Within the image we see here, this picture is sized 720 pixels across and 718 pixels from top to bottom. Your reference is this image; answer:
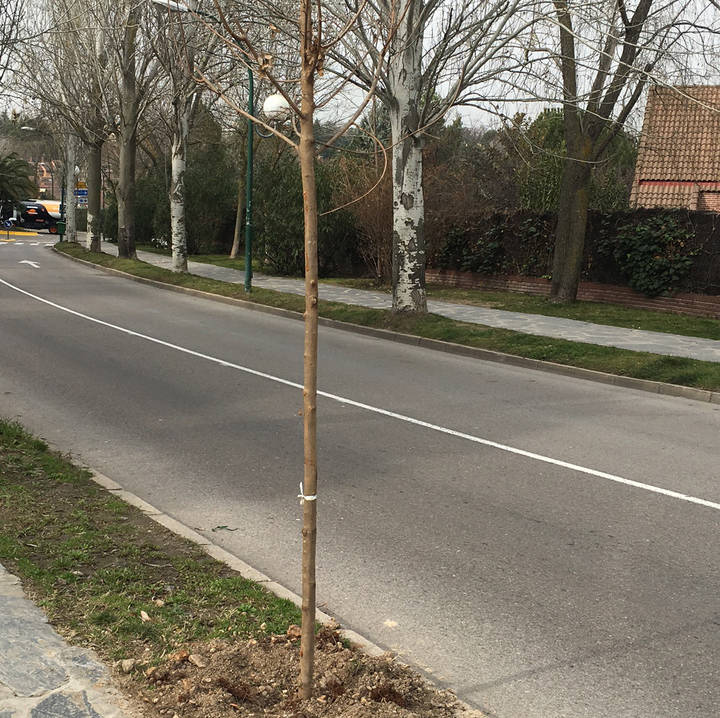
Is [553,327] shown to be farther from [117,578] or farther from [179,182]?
[117,578]

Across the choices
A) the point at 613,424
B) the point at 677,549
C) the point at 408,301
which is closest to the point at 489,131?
the point at 408,301

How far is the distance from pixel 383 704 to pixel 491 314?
17491 millimetres

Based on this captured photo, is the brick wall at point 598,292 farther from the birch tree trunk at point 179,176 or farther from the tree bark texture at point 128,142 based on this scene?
the tree bark texture at point 128,142

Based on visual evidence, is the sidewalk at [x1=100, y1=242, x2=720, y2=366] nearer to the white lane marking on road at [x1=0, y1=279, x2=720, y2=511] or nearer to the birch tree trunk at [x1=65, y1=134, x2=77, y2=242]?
the white lane marking on road at [x1=0, y1=279, x2=720, y2=511]

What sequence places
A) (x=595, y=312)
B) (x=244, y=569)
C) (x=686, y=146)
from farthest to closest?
(x=686, y=146)
(x=595, y=312)
(x=244, y=569)

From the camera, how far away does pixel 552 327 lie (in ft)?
61.6

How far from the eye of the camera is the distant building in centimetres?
2895

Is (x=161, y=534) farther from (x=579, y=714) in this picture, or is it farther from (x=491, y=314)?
(x=491, y=314)

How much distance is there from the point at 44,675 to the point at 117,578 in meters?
1.22

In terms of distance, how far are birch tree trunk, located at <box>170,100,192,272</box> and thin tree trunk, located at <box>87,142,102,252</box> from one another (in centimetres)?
982

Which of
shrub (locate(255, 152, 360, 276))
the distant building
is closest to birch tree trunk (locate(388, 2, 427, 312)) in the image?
shrub (locate(255, 152, 360, 276))

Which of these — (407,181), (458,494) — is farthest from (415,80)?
(458,494)

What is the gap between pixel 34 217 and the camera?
6856 centimetres

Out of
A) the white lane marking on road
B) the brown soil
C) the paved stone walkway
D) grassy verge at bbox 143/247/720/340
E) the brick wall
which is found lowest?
the white lane marking on road
